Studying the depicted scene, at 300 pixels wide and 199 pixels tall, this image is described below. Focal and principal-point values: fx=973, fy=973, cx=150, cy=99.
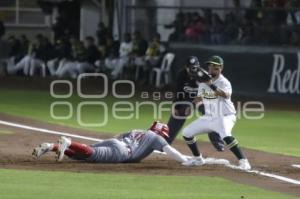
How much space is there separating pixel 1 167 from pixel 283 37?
51.7 feet

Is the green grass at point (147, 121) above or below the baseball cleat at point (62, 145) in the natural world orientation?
below

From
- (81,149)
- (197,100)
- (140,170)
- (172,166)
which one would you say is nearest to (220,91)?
(197,100)

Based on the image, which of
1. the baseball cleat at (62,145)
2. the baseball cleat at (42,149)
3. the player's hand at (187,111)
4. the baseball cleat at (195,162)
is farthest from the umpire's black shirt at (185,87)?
the baseball cleat at (42,149)

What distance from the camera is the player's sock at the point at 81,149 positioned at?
1373 centimetres

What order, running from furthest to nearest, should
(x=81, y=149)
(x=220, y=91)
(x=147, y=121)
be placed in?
(x=147, y=121), (x=220, y=91), (x=81, y=149)

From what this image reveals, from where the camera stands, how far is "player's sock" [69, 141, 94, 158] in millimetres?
13734

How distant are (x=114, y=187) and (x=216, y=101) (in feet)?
9.31

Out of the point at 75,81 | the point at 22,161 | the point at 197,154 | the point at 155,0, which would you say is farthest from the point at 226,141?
the point at 155,0

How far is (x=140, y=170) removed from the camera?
13656 millimetres

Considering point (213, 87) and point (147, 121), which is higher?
point (213, 87)

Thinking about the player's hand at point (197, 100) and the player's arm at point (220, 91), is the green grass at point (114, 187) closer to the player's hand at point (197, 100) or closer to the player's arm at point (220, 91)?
the player's arm at point (220, 91)

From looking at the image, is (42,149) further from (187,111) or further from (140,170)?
(187,111)

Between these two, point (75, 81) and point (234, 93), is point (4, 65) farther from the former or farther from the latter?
point (234, 93)

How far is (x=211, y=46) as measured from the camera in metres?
29.3
